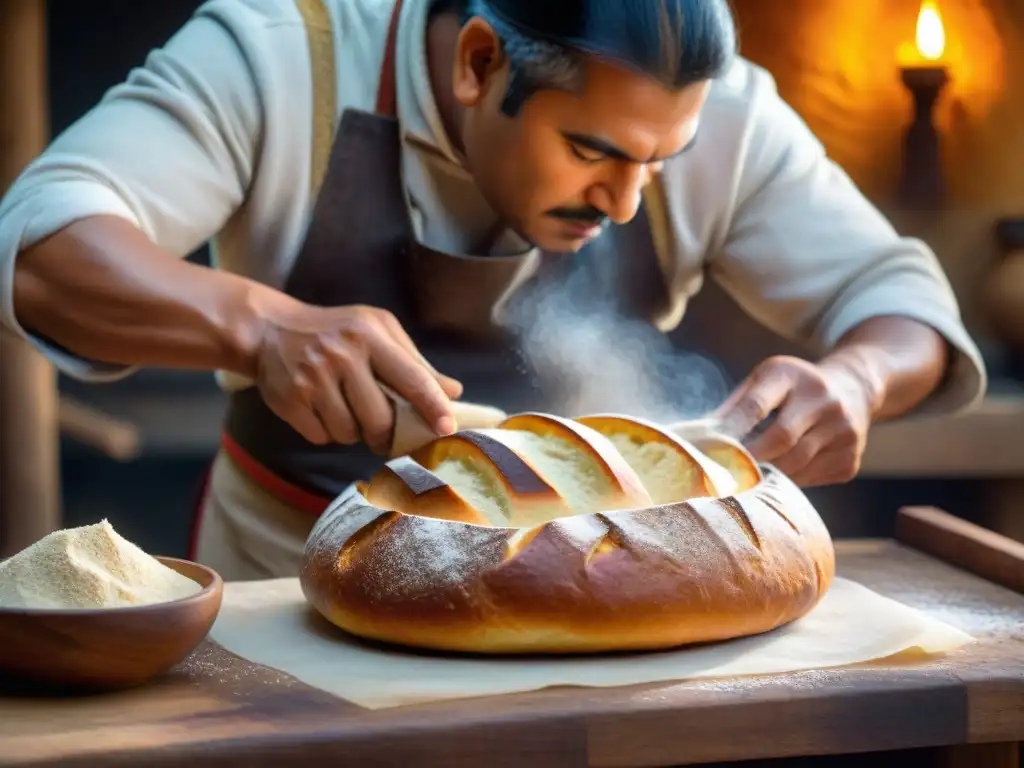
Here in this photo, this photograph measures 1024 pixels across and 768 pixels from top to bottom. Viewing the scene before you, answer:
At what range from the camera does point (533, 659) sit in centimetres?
130

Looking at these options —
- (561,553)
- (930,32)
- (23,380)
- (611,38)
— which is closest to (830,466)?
(611,38)

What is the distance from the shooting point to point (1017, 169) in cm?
378

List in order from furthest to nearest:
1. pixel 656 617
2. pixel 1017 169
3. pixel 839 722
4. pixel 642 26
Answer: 1. pixel 1017 169
2. pixel 642 26
3. pixel 656 617
4. pixel 839 722

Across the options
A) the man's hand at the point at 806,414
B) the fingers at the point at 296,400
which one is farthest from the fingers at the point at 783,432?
the fingers at the point at 296,400

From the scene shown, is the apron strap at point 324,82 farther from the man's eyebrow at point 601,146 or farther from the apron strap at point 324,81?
the man's eyebrow at point 601,146

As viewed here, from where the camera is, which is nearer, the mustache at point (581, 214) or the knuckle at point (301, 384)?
the knuckle at point (301, 384)

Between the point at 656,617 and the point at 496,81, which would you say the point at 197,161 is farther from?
the point at 656,617

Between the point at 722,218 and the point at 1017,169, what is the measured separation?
1.84 metres

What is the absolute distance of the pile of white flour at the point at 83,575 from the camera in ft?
3.84

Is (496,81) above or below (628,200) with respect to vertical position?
above

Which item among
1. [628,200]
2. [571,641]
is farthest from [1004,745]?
[628,200]

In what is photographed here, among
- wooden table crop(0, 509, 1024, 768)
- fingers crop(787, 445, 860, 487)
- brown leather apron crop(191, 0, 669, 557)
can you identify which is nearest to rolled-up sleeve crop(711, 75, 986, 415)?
brown leather apron crop(191, 0, 669, 557)

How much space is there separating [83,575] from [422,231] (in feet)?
3.72

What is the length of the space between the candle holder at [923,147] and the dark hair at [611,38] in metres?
1.92
